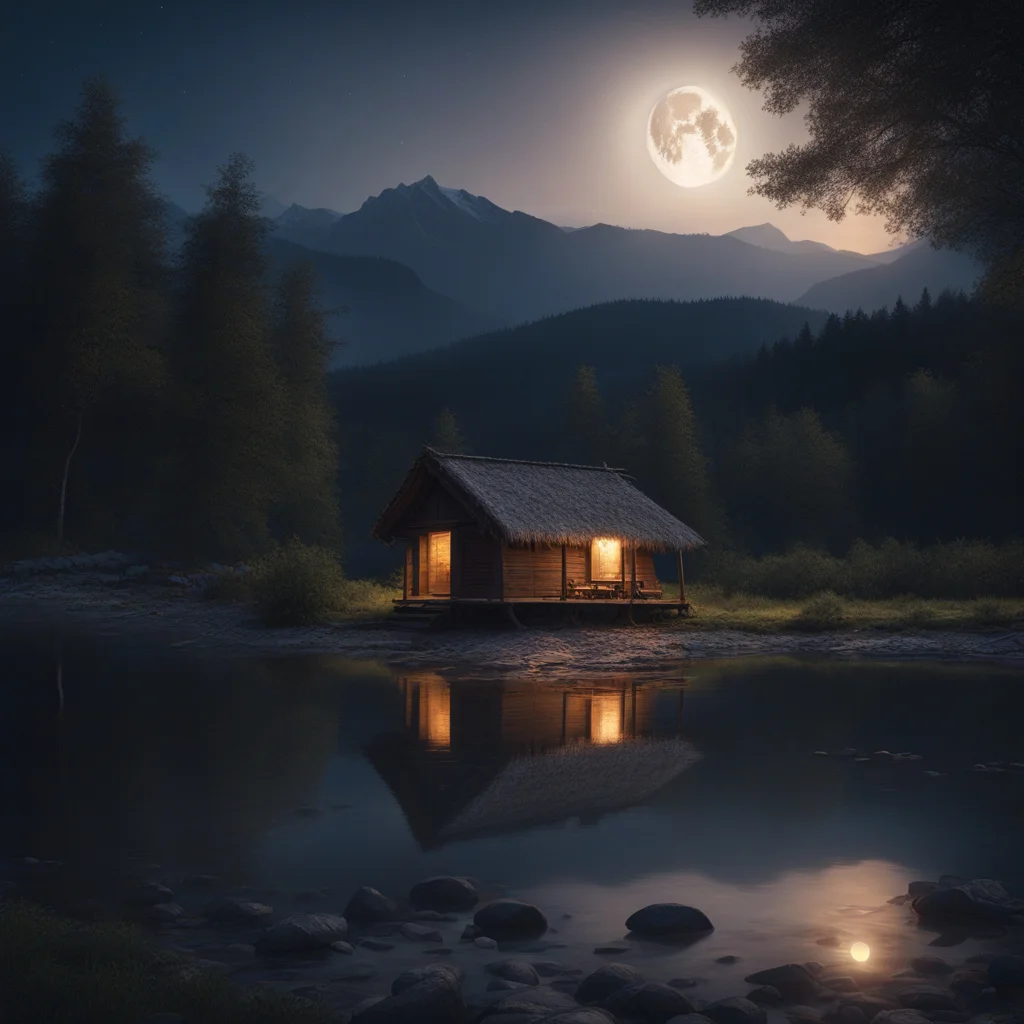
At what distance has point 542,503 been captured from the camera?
3150 centimetres

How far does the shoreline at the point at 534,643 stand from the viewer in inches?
982

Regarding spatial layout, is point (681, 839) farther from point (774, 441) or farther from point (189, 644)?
point (774, 441)

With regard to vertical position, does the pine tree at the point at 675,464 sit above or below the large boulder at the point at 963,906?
above

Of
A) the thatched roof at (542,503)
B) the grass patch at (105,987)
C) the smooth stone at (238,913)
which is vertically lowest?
the smooth stone at (238,913)

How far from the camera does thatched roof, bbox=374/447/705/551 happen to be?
29.8 m

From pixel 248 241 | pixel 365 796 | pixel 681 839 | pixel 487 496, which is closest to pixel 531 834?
pixel 681 839

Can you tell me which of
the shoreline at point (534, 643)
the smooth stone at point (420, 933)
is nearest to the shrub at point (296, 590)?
the shoreline at point (534, 643)

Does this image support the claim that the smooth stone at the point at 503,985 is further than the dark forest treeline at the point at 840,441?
No

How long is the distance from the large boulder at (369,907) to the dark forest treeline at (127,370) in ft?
131

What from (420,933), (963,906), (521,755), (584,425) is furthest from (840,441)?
(420,933)

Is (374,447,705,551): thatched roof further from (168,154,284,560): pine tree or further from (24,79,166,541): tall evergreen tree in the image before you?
(24,79,166,541): tall evergreen tree

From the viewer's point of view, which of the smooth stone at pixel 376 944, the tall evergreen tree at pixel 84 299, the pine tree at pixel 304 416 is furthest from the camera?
the pine tree at pixel 304 416

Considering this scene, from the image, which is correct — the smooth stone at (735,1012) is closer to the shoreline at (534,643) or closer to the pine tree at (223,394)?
the shoreline at (534,643)

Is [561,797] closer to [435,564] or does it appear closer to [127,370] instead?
[435,564]
